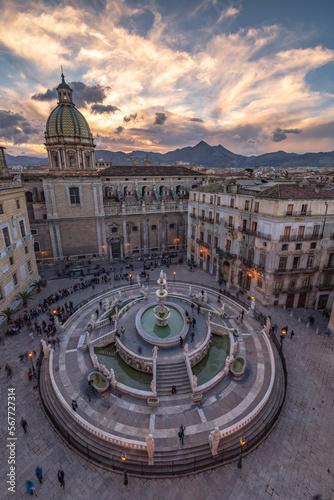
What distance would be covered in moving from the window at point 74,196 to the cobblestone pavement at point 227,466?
29.4m

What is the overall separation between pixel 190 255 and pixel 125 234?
1273 cm

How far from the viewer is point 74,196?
4269cm

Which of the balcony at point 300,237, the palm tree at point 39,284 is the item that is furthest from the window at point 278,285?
the palm tree at point 39,284

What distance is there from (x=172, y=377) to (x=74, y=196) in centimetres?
3449

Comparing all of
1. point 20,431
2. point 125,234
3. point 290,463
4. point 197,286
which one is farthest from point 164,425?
point 125,234

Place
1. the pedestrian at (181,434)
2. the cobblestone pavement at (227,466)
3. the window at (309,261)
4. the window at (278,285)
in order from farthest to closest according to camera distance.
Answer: the window at (278,285)
the window at (309,261)
the pedestrian at (181,434)
the cobblestone pavement at (227,466)

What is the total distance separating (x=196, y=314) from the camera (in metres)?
26.4

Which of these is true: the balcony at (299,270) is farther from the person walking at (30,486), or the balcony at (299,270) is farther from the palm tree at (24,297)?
the palm tree at (24,297)

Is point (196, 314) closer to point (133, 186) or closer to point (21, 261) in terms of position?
point (21, 261)

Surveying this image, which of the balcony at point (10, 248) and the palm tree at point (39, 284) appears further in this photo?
the palm tree at point (39, 284)

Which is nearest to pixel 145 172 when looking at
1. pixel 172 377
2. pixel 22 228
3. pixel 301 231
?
pixel 22 228

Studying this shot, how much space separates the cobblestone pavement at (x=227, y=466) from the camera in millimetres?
12750

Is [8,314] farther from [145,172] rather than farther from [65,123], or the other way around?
[65,123]

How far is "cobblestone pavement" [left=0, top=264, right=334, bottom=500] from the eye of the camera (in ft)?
41.8
